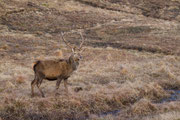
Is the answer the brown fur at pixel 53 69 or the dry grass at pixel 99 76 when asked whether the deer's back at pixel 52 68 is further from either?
the dry grass at pixel 99 76

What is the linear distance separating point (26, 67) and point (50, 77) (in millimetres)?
7014

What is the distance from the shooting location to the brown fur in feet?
32.3

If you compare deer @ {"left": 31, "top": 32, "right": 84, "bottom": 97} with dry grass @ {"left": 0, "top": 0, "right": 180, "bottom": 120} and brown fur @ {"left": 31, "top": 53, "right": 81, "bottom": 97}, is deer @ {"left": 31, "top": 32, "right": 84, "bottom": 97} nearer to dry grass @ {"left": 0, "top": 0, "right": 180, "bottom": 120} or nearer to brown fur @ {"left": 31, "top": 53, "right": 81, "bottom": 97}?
brown fur @ {"left": 31, "top": 53, "right": 81, "bottom": 97}

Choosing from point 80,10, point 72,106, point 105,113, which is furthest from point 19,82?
point 80,10

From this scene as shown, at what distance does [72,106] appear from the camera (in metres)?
9.96

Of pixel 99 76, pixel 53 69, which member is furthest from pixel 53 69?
pixel 99 76

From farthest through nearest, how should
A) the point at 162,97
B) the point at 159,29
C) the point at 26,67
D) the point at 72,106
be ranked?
the point at 159,29 → the point at 26,67 → the point at 162,97 → the point at 72,106

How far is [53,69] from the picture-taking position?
1005 cm

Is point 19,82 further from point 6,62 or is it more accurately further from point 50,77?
point 6,62

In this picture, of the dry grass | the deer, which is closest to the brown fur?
the deer

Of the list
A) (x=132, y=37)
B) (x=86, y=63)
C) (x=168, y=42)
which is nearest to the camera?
(x=86, y=63)

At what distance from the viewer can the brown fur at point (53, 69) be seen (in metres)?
9.86

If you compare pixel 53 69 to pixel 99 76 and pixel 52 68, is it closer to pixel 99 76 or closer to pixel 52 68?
pixel 52 68

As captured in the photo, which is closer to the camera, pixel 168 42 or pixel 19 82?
pixel 19 82
